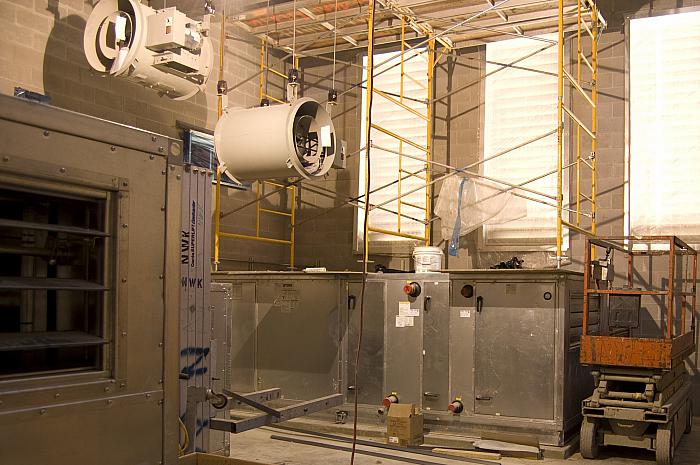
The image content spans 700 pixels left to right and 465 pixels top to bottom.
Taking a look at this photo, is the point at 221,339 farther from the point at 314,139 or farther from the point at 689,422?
the point at 689,422

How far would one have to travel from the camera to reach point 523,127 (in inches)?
371

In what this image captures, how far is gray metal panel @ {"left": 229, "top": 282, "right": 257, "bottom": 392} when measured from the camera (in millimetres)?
8438

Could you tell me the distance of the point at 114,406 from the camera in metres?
2.90

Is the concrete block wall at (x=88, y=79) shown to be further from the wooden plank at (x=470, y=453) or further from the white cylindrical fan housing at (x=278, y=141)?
the wooden plank at (x=470, y=453)

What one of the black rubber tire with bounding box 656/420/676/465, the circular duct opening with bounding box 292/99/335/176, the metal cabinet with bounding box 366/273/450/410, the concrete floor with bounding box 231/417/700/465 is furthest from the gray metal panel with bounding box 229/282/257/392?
the black rubber tire with bounding box 656/420/676/465

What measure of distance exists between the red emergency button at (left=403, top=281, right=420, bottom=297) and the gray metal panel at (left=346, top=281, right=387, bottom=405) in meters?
0.32

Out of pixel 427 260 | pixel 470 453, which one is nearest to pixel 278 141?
pixel 427 260

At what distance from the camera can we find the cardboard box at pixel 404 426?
714cm

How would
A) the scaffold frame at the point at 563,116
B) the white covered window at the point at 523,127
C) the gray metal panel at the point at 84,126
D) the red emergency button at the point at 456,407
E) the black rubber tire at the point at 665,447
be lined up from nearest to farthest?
the gray metal panel at the point at 84,126 < the black rubber tire at the point at 665,447 < the red emergency button at the point at 456,407 < the scaffold frame at the point at 563,116 < the white covered window at the point at 523,127

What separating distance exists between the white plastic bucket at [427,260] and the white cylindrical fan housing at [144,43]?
2928 millimetres

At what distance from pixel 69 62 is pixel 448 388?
4.98 m

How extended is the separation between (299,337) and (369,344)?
Answer: 2.60 feet

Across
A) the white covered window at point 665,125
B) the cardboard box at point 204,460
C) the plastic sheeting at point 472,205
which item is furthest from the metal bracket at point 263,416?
the white covered window at point 665,125

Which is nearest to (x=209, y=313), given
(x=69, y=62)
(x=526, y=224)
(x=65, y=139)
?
(x=65, y=139)
